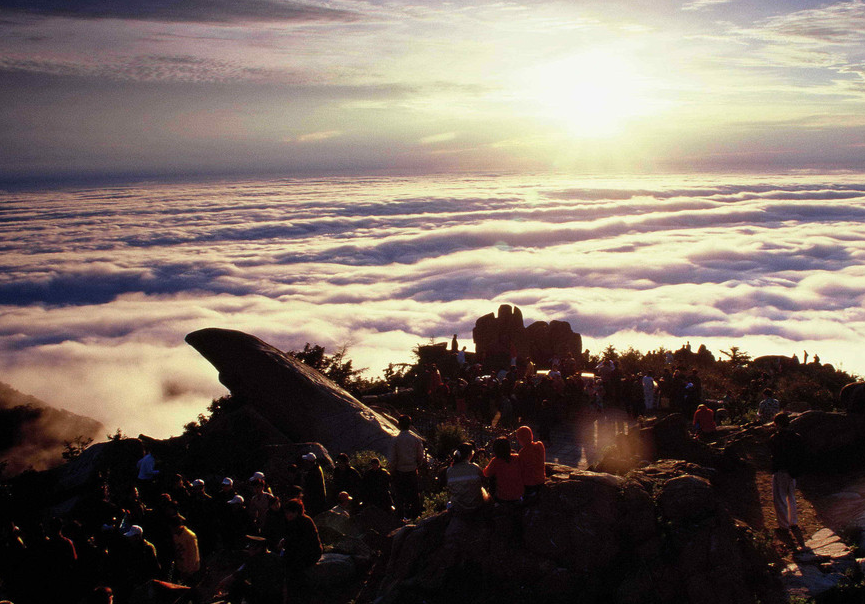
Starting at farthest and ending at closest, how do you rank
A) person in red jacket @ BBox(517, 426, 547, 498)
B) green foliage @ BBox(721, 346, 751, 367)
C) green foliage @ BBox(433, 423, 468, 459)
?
green foliage @ BBox(721, 346, 751, 367)
green foliage @ BBox(433, 423, 468, 459)
person in red jacket @ BBox(517, 426, 547, 498)

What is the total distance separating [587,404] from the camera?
1648 centimetres

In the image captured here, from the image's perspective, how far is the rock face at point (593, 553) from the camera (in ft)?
19.1

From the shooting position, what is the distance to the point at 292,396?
13609mm

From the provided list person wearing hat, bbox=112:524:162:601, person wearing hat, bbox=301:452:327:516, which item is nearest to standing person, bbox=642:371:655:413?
person wearing hat, bbox=301:452:327:516

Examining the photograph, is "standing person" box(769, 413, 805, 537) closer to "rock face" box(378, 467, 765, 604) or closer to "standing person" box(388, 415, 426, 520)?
"rock face" box(378, 467, 765, 604)

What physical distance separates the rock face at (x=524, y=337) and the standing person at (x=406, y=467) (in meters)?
13.1

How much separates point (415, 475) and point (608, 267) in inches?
5118

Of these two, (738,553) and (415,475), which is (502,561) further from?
(415,475)

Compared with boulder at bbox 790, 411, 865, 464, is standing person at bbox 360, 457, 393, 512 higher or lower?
lower

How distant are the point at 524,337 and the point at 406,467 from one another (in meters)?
15.4

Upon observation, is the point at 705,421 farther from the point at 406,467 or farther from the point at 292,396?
the point at 292,396

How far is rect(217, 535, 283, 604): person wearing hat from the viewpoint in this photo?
580 centimetres

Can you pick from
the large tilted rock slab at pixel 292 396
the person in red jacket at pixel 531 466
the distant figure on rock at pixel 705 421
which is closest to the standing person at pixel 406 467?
the person in red jacket at pixel 531 466

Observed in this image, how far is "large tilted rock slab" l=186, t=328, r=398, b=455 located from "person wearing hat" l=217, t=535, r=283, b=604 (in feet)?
21.1
